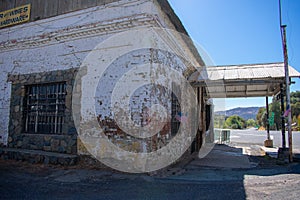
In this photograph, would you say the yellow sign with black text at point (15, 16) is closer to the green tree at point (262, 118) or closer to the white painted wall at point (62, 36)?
the white painted wall at point (62, 36)

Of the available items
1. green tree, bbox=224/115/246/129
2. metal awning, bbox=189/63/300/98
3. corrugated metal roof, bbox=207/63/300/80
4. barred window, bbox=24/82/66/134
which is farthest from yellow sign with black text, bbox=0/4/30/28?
green tree, bbox=224/115/246/129

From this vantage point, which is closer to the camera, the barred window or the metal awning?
the barred window

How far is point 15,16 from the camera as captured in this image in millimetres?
8219

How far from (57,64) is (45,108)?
1459 mm

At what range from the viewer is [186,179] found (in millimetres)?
5203

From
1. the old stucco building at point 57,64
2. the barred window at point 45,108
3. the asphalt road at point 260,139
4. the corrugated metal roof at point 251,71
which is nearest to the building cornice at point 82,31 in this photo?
the old stucco building at point 57,64

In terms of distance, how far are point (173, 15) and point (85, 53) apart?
3102 millimetres

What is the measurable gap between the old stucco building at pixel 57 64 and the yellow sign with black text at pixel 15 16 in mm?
106

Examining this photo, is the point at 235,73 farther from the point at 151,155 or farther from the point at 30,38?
the point at 30,38

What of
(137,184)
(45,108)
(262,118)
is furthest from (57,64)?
(262,118)

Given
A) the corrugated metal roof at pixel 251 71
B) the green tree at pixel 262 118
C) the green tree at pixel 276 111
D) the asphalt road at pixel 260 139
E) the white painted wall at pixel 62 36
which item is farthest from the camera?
the green tree at pixel 262 118

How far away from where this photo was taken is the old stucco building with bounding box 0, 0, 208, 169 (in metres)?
5.93

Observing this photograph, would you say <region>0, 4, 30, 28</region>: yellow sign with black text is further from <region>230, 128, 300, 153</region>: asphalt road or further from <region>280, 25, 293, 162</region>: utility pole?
<region>230, 128, 300, 153</region>: asphalt road

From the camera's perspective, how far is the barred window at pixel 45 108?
6.75m
